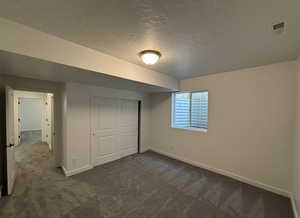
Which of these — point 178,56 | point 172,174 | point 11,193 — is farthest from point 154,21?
point 11,193

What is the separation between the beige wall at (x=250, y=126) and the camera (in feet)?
8.21

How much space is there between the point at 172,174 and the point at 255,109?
236 centimetres

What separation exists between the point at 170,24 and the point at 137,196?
2.73 m

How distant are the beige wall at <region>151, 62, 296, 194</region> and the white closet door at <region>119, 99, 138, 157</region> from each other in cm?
186

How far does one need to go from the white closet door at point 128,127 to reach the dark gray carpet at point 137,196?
3.32 ft

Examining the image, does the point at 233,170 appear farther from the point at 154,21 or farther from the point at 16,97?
the point at 16,97

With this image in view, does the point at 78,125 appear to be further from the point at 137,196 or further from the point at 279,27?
the point at 279,27

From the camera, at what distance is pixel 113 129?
13.5 ft

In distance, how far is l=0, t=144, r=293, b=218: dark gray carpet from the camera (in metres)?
2.05

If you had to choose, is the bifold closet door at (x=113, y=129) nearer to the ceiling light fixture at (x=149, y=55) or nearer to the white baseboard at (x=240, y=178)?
the white baseboard at (x=240, y=178)

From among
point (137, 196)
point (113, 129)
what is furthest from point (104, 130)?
point (137, 196)

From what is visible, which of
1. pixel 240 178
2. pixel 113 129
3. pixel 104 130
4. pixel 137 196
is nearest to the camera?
pixel 137 196

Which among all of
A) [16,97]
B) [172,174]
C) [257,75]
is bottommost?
[172,174]

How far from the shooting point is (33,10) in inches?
49.2
